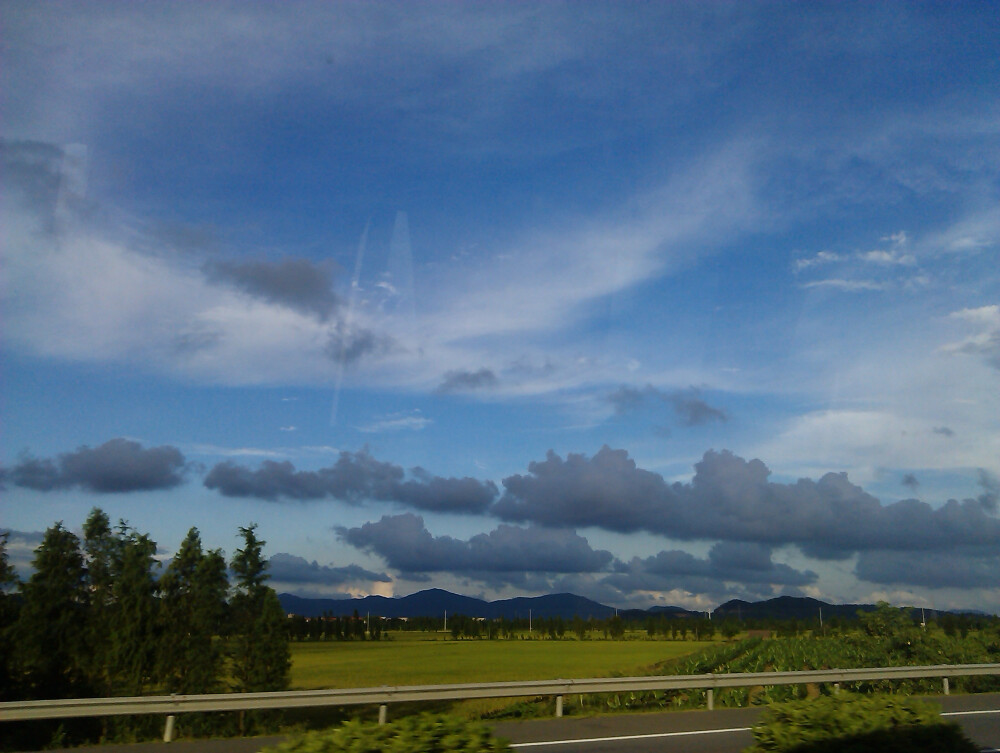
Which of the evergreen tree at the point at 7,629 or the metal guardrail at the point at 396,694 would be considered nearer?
the metal guardrail at the point at 396,694

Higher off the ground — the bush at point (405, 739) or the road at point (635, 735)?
the bush at point (405, 739)

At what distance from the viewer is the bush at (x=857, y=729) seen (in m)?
7.86

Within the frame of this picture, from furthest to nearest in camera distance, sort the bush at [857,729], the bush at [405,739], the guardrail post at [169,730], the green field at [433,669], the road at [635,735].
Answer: the green field at [433,669], the guardrail post at [169,730], the road at [635,735], the bush at [857,729], the bush at [405,739]

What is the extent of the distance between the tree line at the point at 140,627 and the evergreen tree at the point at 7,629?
0.03 metres

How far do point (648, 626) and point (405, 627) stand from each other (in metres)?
53.3

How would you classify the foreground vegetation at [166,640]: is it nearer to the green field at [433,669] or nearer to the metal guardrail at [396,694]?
the metal guardrail at [396,694]

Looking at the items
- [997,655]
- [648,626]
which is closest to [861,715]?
[997,655]

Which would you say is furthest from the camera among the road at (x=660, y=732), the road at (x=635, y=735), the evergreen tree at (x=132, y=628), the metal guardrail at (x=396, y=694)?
the evergreen tree at (x=132, y=628)

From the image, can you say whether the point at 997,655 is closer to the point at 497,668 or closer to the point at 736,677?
the point at 736,677

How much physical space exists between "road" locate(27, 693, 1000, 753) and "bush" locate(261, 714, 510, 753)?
6330 millimetres

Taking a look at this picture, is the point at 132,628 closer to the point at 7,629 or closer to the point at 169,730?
the point at 7,629

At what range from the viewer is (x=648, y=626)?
160 metres

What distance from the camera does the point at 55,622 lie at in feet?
82.1

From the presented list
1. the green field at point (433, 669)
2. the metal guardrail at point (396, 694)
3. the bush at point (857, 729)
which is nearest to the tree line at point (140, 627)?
the metal guardrail at point (396, 694)
